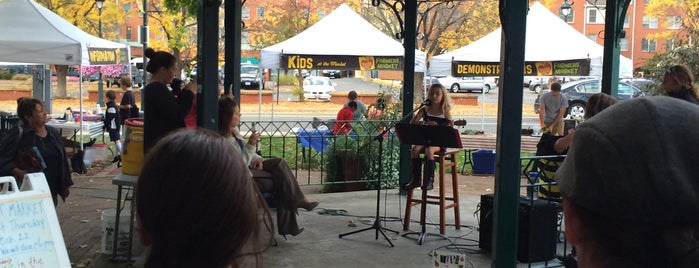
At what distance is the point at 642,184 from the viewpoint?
1.06m

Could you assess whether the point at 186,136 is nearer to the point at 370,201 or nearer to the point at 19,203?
the point at 19,203

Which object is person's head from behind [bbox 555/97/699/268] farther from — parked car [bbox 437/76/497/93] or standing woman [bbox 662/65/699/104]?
parked car [bbox 437/76/497/93]

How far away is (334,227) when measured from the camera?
27.7 ft

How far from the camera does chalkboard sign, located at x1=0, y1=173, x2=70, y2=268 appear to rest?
14.9 feet

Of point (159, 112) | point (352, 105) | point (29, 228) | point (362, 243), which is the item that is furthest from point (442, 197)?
point (352, 105)

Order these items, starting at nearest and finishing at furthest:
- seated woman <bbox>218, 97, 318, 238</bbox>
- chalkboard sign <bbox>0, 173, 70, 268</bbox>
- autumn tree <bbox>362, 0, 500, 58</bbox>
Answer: chalkboard sign <bbox>0, 173, 70, 268</bbox>
seated woman <bbox>218, 97, 318, 238</bbox>
autumn tree <bbox>362, 0, 500, 58</bbox>

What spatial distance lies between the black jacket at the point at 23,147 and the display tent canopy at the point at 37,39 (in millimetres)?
5848

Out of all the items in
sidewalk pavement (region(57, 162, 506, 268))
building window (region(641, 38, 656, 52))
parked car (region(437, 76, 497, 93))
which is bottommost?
sidewalk pavement (region(57, 162, 506, 268))

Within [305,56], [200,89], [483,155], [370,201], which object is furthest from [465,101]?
[200,89]

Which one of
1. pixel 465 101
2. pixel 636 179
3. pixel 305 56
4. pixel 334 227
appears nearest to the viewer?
pixel 636 179

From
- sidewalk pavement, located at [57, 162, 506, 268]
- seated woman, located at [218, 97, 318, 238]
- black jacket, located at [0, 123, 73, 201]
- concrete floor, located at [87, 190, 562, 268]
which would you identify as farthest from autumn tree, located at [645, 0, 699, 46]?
black jacket, located at [0, 123, 73, 201]

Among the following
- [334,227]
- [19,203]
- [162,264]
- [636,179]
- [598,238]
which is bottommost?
[334,227]

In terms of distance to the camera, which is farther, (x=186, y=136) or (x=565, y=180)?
(x=186, y=136)

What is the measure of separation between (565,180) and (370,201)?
9136 millimetres
